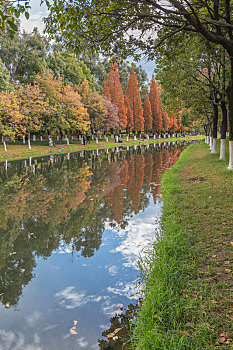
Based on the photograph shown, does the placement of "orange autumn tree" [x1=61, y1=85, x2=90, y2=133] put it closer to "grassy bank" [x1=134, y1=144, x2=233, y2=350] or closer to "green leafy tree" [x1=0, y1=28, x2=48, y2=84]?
"green leafy tree" [x1=0, y1=28, x2=48, y2=84]

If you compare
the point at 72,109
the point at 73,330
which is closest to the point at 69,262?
the point at 73,330

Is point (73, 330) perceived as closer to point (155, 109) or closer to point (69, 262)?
point (69, 262)

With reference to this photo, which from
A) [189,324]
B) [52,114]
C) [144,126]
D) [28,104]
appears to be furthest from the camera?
[144,126]

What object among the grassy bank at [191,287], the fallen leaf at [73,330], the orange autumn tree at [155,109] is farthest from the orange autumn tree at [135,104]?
the fallen leaf at [73,330]

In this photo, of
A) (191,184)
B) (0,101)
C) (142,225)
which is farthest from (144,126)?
(142,225)

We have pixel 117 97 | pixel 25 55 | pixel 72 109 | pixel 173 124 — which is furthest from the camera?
pixel 173 124

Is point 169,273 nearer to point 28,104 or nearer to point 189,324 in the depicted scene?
point 189,324

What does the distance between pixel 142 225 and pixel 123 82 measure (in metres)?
82.5

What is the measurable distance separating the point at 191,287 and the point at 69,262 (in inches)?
109

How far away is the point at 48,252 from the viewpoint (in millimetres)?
6031

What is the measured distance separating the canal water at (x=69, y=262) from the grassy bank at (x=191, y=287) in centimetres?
66

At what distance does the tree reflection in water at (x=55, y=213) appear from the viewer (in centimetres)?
555

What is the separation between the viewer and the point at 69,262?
5527 mm

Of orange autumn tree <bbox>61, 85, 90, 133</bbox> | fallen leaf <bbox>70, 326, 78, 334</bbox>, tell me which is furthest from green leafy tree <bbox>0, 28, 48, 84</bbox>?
fallen leaf <bbox>70, 326, 78, 334</bbox>
